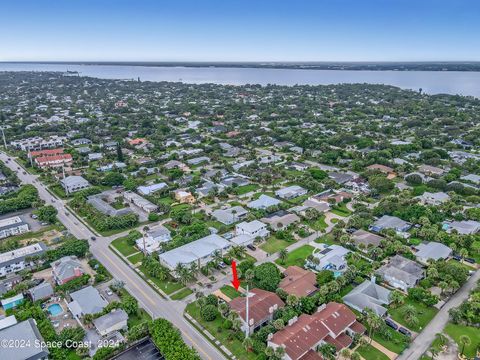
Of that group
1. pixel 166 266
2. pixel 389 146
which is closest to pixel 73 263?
pixel 166 266

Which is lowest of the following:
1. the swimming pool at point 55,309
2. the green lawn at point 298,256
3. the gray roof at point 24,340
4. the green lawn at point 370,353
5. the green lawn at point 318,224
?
Result: the swimming pool at point 55,309

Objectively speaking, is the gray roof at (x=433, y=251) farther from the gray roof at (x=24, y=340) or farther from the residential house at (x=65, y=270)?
the gray roof at (x=24, y=340)

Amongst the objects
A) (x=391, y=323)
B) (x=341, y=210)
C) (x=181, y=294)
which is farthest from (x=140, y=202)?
(x=391, y=323)

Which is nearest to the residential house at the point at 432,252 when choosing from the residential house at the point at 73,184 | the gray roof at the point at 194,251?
the gray roof at the point at 194,251

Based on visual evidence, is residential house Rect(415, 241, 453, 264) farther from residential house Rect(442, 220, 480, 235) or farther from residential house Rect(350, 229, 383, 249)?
residential house Rect(442, 220, 480, 235)

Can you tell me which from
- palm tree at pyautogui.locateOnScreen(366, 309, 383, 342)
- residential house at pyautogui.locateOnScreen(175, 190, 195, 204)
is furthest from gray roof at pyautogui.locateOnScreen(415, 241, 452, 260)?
residential house at pyautogui.locateOnScreen(175, 190, 195, 204)

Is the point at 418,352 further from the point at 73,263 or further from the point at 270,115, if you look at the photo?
the point at 270,115
